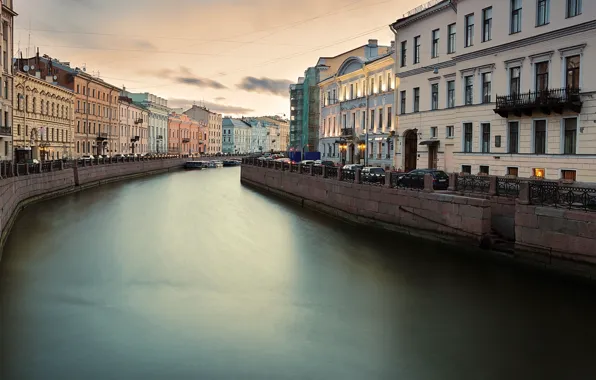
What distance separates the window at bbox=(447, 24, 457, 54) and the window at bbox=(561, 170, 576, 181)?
10.8 m

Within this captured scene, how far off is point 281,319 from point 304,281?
3.54 meters

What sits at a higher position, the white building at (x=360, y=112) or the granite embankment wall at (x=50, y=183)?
the white building at (x=360, y=112)

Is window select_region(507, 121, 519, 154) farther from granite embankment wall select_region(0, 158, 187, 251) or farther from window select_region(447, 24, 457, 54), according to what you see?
granite embankment wall select_region(0, 158, 187, 251)

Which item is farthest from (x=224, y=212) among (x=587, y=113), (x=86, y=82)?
(x=86, y=82)

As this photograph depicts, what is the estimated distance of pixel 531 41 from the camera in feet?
81.2

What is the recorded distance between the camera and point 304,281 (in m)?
15.9

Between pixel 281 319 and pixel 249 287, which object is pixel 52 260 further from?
pixel 281 319

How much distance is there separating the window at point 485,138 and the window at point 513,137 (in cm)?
168

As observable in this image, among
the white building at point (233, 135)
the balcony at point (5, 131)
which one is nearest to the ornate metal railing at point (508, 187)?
the balcony at point (5, 131)

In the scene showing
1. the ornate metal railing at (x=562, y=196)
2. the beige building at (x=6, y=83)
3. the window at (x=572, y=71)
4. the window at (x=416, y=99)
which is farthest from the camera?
the beige building at (x=6, y=83)

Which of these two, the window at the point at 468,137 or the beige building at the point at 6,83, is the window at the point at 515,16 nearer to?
the window at the point at 468,137

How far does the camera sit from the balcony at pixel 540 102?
74.2ft

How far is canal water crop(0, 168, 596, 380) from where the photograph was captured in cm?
986

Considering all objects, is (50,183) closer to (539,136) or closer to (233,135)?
(539,136)
